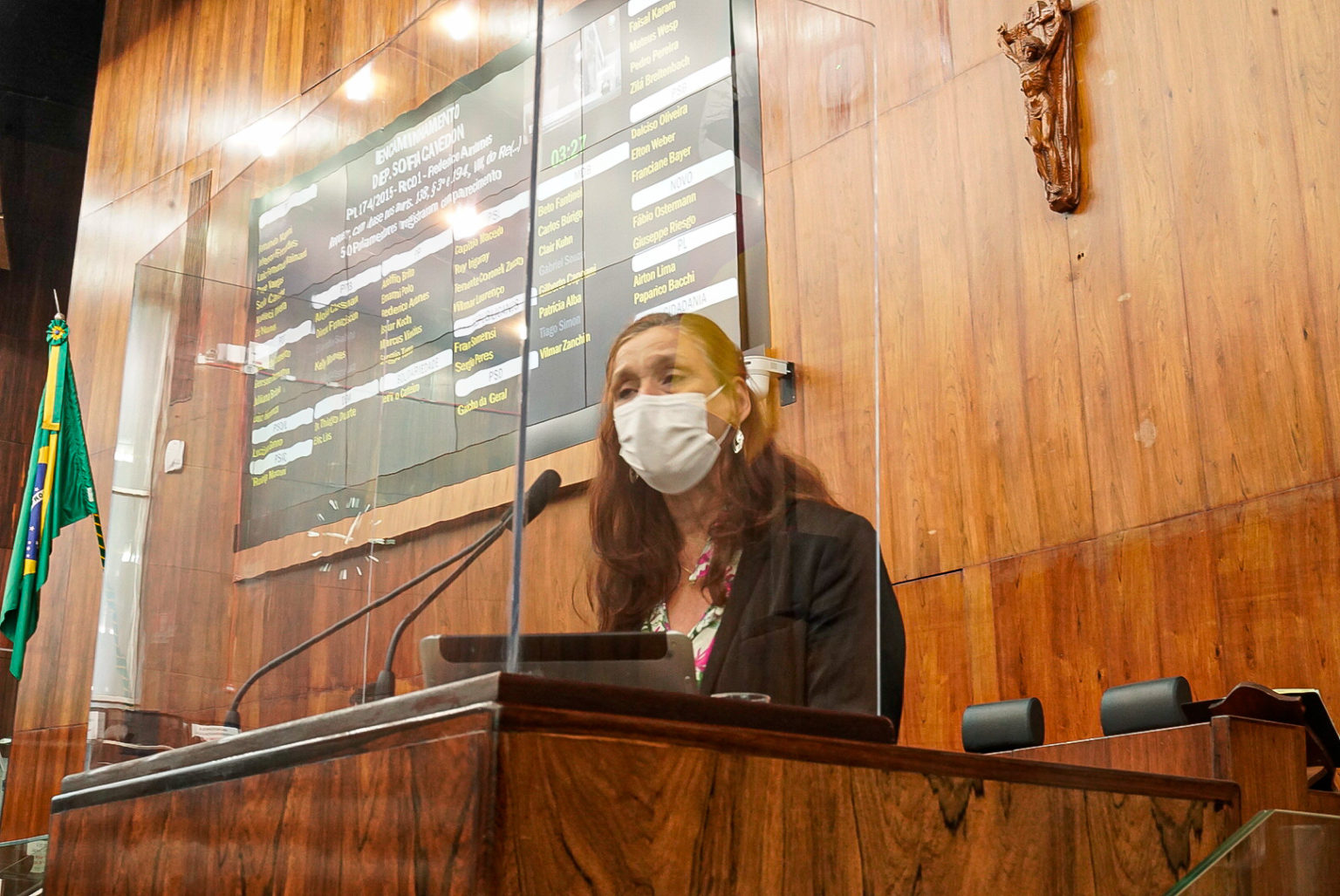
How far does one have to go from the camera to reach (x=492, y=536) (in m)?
1.21

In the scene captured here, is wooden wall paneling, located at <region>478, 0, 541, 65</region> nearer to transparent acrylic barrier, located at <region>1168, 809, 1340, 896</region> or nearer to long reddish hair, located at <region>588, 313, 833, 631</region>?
long reddish hair, located at <region>588, 313, 833, 631</region>

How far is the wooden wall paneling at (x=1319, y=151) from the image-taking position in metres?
2.62

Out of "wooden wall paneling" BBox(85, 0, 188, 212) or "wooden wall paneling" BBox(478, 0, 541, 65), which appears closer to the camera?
"wooden wall paneling" BBox(478, 0, 541, 65)

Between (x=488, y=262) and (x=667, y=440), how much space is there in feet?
0.83

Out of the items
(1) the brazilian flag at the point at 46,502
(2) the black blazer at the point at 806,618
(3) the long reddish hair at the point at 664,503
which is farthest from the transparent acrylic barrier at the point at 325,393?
(1) the brazilian flag at the point at 46,502

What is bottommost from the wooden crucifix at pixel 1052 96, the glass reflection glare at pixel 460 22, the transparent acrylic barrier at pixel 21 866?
the transparent acrylic barrier at pixel 21 866

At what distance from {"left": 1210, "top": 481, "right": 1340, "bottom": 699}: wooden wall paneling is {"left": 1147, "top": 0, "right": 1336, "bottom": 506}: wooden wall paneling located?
5 centimetres

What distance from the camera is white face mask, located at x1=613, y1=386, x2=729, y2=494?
1370mm

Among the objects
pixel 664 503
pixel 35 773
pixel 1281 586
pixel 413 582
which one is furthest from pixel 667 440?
pixel 35 773

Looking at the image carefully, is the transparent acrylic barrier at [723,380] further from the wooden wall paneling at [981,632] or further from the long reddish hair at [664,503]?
the wooden wall paneling at [981,632]

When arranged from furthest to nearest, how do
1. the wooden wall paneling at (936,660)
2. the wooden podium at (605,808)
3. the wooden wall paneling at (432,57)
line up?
the wooden wall paneling at (936,660)
the wooden wall paneling at (432,57)
the wooden podium at (605,808)

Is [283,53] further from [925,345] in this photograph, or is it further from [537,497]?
[537,497]

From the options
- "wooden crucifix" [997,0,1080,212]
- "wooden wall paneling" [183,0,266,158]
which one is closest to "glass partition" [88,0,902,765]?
"wooden crucifix" [997,0,1080,212]

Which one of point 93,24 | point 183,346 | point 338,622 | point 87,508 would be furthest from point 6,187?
point 338,622
